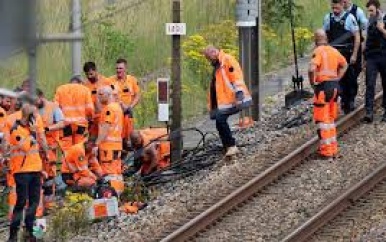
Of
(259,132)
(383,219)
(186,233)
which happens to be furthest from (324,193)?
(259,132)

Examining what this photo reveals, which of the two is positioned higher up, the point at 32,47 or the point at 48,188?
the point at 32,47

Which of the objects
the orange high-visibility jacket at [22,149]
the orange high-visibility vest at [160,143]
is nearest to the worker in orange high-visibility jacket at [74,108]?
the orange high-visibility vest at [160,143]

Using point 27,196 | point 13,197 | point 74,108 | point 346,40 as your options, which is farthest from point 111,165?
point 346,40

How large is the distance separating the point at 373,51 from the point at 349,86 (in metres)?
0.58

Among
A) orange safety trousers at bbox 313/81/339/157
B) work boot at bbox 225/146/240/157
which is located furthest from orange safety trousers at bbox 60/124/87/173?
orange safety trousers at bbox 313/81/339/157

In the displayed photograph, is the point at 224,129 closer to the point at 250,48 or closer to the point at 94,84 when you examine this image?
the point at 94,84

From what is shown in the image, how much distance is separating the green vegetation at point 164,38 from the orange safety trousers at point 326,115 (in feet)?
19.7

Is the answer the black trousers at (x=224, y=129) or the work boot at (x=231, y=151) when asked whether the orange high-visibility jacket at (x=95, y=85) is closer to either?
the black trousers at (x=224, y=129)

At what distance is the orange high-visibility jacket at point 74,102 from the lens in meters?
13.2

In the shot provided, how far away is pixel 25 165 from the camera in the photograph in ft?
36.6

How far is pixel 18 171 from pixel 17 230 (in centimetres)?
65

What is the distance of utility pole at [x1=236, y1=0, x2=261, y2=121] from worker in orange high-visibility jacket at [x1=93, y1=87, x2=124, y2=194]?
3.71 meters

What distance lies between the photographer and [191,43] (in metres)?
21.2

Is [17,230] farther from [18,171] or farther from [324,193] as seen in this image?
[324,193]
